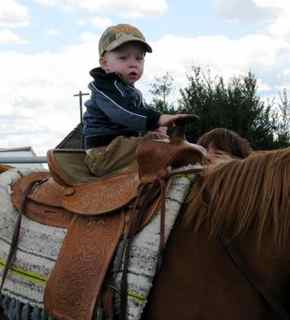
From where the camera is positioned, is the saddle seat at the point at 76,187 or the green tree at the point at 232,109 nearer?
the saddle seat at the point at 76,187

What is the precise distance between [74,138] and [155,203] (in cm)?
1347

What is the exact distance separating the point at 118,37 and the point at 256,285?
1524 mm

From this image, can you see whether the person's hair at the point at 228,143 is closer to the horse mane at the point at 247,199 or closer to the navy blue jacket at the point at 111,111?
the navy blue jacket at the point at 111,111

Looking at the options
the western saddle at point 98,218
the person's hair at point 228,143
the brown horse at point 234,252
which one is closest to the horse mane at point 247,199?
the brown horse at point 234,252

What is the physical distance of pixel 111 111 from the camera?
304 centimetres

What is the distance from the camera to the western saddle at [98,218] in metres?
2.54

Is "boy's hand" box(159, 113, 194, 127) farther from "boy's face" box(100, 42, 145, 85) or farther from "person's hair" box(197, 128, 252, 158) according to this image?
"person's hair" box(197, 128, 252, 158)

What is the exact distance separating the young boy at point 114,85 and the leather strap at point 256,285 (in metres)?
0.89

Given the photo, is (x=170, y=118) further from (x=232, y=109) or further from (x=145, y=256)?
(x=232, y=109)

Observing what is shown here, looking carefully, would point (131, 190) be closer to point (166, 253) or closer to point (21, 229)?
point (166, 253)

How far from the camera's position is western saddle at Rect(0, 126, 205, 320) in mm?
2545

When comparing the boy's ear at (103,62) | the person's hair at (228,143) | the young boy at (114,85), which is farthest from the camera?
the person's hair at (228,143)

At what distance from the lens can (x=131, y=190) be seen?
8.67ft

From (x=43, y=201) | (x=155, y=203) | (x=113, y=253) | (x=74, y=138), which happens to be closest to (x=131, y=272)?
(x=113, y=253)
